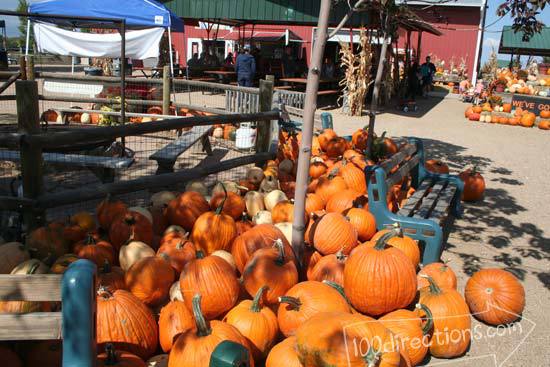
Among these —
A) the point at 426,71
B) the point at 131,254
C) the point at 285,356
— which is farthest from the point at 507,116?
the point at 285,356

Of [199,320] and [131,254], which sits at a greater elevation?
[199,320]

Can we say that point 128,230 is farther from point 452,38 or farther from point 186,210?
point 452,38

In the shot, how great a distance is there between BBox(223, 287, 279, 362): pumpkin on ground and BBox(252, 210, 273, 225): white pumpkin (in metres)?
1.65

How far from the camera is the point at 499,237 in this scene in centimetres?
542

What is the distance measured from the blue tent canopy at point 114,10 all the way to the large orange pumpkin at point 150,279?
33.6ft

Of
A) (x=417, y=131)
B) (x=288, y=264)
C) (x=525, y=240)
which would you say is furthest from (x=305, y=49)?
(x=288, y=264)

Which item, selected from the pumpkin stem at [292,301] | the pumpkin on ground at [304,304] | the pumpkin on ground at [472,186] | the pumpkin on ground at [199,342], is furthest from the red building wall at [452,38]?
the pumpkin on ground at [199,342]

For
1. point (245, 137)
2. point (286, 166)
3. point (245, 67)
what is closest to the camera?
point (286, 166)

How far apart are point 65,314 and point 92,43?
11.6 metres

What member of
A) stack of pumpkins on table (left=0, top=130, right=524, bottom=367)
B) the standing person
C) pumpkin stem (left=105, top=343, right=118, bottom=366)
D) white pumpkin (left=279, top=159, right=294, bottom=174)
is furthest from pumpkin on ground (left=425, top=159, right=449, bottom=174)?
the standing person

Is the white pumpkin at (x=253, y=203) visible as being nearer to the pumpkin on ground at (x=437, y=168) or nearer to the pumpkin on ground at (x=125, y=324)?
the pumpkin on ground at (x=125, y=324)

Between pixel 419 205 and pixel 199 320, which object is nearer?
pixel 199 320

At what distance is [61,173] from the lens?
7.09 metres

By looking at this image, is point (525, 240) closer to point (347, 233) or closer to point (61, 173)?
point (347, 233)
